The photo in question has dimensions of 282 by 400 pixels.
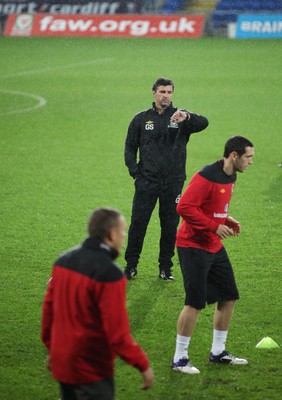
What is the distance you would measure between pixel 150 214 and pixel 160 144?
0.89 meters

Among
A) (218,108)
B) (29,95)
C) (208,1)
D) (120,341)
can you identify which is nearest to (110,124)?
(218,108)

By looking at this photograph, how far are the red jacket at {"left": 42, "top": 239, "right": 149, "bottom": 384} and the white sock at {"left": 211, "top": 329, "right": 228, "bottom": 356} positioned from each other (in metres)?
2.84

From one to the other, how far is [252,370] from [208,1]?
3892cm

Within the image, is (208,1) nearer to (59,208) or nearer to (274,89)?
(274,89)

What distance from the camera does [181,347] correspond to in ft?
26.8

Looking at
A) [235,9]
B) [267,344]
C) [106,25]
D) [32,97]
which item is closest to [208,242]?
[267,344]

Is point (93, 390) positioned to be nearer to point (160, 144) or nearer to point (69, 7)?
point (160, 144)

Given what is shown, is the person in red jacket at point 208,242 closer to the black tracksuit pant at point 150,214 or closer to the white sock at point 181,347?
the white sock at point 181,347

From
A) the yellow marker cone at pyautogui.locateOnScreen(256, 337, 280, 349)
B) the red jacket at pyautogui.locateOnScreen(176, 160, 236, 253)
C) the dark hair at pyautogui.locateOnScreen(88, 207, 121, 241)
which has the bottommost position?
the yellow marker cone at pyautogui.locateOnScreen(256, 337, 280, 349)

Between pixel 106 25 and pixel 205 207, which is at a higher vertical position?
pixel 106 25

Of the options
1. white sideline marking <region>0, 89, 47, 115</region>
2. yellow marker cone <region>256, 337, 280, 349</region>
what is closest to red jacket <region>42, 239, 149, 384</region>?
yellow marker cone <region>256, 337, 280, 349</region>

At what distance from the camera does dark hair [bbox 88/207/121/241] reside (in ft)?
18.4

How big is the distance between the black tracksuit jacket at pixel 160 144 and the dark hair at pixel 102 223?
537cm

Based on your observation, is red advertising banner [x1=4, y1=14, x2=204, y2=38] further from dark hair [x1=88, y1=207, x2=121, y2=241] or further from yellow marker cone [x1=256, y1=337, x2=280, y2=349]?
dark hair [x1=88, y1=207, x2=121, y2=241]
